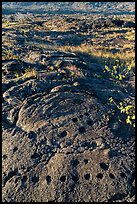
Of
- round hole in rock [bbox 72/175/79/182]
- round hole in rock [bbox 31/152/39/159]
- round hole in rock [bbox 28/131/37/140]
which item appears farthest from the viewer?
round hole in rock [bbox 28/131/37/140]

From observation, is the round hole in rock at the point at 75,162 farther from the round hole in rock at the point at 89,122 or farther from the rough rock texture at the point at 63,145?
the round hole in rock at the point at 89,122

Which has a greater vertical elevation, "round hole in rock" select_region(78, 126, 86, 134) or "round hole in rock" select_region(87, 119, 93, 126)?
"round hole in rock" select_region(87, 119, 93, 126)

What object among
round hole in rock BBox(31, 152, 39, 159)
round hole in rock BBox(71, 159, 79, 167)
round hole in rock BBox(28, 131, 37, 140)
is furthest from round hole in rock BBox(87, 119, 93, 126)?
round hole in rock BBox(31, 152, 39, 159)

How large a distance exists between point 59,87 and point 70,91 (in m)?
0.39

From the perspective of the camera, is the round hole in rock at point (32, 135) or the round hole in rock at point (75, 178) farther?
the round hole in rock at point (32, 135)

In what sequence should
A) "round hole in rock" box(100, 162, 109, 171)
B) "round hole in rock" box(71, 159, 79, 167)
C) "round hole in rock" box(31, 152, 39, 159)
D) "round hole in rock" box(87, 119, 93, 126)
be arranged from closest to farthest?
"round hole in rock" box(100, 162, 109, 171) < "round hole in rock" box(71, 159, 79, 167) < "round hole in rock" box(31, 152, 39, 159) < "round hole in rock" box(87, 119, 93, 126)

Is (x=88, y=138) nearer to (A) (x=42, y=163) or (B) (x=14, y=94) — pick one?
(A) (x=42, y=163)

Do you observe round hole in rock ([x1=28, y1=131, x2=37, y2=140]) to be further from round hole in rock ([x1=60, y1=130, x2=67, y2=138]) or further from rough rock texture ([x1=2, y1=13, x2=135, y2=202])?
round hole in rock ([x1=60, y1=130, x2=67, y2=138])

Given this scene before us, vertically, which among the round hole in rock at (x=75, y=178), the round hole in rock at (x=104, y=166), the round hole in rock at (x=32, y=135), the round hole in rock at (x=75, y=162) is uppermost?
the round hole in rock at (x=32, y=135)

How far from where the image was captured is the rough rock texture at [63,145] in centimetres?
623

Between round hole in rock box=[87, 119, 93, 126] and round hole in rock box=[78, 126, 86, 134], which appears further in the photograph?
round hole in rock box=[87, 119, 93, 126]

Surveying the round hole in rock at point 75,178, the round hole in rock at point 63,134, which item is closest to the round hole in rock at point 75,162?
the round hole in rock at point 75,178

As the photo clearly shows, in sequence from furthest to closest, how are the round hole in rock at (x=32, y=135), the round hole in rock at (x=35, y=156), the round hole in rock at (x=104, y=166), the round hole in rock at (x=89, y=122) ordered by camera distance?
the round hole in rock at (x=89, y=122) → the round hole in rock at (x=32, y=135) → the round hole in rock at (x=35, y=156) → the round hole in rock at (x=104, y=166)

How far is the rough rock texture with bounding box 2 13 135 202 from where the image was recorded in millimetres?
6227
